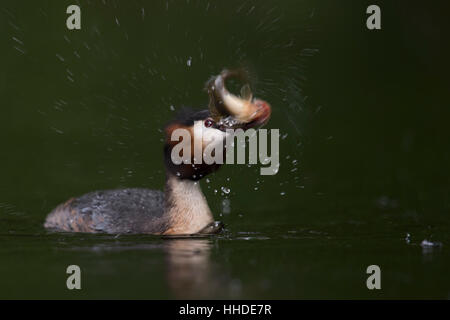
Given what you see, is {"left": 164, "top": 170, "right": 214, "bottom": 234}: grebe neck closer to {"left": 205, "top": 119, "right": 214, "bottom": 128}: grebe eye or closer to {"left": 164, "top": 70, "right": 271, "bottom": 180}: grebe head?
{"left": 164, "top": 70, "right": 271, "bottom": 180}: grebe head

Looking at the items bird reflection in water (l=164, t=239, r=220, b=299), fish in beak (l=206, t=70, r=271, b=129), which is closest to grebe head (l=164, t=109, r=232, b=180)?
fish in beak (l=206, t=70, r=271, b=129)

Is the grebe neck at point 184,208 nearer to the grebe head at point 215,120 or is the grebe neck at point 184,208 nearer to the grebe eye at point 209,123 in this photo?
the grebe head at point 215,120

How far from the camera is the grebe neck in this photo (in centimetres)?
1083

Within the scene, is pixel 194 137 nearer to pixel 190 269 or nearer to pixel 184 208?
pixel 184 208

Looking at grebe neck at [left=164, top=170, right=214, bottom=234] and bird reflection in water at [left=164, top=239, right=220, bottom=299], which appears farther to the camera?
grebe neck at [left=164, top=170, right=214, bottom=234]

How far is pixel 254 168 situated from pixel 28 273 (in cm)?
557

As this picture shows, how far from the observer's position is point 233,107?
10289mm

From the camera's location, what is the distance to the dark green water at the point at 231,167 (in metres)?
8.76

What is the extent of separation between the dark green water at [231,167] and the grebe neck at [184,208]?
35 cm

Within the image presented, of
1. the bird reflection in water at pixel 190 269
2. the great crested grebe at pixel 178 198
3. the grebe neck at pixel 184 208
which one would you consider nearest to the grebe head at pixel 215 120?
the great crested grebe at pixel 178 198

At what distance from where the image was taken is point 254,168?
45.8 ft

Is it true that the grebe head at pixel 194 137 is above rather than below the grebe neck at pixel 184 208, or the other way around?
above

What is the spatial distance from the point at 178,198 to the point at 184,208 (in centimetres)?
13

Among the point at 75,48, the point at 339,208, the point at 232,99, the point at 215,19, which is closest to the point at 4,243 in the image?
the point at 232,99
